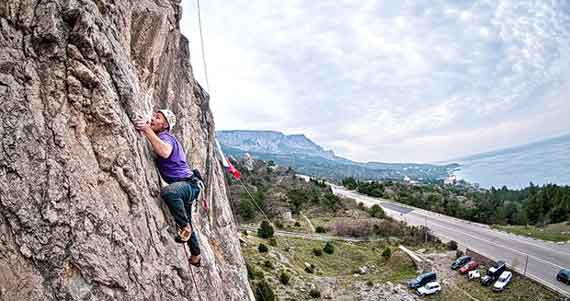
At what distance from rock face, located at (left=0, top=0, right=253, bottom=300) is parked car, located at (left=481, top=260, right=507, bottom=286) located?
3737cm

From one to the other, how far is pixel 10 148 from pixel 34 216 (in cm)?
97

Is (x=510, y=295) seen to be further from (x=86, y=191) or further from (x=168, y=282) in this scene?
(x=86, y=191)

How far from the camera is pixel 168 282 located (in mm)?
6332

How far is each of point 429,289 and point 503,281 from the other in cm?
771

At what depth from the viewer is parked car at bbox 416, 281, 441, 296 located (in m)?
33.0

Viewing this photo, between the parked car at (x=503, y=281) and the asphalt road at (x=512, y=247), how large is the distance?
7.98 ft

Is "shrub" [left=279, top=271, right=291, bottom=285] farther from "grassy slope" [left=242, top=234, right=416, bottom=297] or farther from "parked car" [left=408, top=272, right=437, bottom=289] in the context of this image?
"parked car" [left=408, top=272, right=437, bottom=289]

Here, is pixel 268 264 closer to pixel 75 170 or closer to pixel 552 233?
pixel 75 170

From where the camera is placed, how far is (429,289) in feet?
110

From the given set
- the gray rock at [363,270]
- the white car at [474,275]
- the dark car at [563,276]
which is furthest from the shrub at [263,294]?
the dark car at [563,276]

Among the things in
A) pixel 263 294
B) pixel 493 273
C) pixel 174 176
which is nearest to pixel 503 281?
pixel 493 273

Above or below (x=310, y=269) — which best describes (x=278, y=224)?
above

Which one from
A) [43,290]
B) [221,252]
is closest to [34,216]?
[43,290]

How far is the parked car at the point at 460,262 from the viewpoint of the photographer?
3932cm
